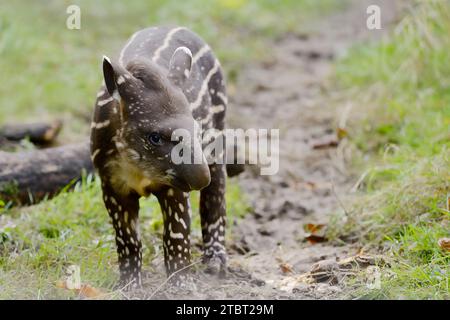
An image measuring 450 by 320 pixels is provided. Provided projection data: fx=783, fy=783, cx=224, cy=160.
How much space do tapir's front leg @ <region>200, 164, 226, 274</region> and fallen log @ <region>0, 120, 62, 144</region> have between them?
9.60 feet

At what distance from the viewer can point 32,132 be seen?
339 inches

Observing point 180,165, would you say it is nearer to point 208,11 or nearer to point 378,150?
point 378,150

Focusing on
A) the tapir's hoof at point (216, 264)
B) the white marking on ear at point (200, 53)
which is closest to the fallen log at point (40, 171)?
the tapir's hoof at point (216, 264)

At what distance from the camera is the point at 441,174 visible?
664 centimetres

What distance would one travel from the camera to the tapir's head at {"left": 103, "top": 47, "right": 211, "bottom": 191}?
4980 millimetres

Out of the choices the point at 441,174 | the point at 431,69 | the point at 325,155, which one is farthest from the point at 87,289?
the point at 431,69

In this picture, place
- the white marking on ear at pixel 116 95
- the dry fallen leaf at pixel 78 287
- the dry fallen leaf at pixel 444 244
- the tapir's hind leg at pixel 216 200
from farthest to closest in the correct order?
the tapir's hind leg at pixel 216 200 < the dry fallen leaf at pixel 444 244 < the dry fallen leaf at pixel 78 287 < the white marking on ear at pixel 116 95

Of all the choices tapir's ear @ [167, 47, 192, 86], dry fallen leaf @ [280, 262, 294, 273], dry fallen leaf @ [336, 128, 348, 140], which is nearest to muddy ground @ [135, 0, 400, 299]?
dry fallen leaf @ [280, 262, 294, 273]

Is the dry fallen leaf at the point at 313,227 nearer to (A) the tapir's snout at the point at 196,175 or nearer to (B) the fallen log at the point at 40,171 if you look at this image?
(B) the fallen log at the point at 40,171

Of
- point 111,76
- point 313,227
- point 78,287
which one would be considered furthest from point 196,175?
point 313,227

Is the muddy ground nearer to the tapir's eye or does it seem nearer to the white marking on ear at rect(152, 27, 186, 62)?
the tapir's eye

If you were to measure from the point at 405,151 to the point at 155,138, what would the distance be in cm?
368

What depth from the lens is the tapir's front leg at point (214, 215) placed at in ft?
20.7

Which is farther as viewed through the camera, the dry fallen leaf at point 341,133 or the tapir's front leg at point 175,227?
the dry fallen leaf at point 341,133
